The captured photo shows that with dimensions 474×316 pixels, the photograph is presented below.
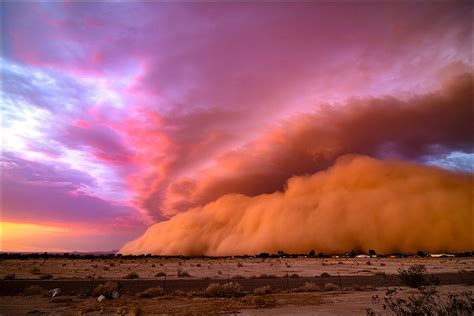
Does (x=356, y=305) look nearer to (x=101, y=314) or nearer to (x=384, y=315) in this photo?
(x=384, y=315)

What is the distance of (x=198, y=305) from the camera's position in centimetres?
2839

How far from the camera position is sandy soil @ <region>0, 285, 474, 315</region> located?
83.2 ft

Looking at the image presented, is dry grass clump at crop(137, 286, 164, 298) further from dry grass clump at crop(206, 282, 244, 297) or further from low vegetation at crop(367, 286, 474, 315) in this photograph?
low vegetation at crop(367, 286, 474, 315)

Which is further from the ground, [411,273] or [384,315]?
[411,273]

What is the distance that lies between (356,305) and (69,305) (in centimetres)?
2386

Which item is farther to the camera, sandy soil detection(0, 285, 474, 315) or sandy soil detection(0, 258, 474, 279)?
sandy soil detection(0, 258, 474, 279)

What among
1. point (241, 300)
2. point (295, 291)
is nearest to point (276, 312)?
point (241, 300)

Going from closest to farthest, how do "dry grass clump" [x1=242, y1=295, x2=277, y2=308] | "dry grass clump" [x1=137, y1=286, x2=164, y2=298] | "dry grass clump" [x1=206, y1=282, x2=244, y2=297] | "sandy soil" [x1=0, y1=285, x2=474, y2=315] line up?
"sandy soil" [x1=0, y1=285, x2=474, y2=315], "dry grass clump" [x1=242, y1=295, x2=277, y2=308], "dry grass clump" [x1=137, y1=286, x2=164, y2=298], "dry grass clump" [x1=206, y1=282, x2=244, y2=297]

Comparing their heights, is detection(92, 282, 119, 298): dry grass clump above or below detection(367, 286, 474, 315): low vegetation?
below

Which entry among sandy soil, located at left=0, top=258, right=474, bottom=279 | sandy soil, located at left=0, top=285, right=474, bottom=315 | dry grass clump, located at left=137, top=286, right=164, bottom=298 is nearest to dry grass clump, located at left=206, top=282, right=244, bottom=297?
sandy soil, located at left=0, top=285, right=474, bottom=315

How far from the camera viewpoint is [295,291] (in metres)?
38.5

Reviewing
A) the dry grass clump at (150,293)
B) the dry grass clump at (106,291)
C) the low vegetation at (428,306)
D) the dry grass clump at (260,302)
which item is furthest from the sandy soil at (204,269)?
the low vegetation at (428,306)

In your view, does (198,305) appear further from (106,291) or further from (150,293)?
(106,291)

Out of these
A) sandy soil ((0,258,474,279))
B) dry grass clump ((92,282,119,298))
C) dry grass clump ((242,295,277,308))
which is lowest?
sandy soil ((0,258,474,279))
